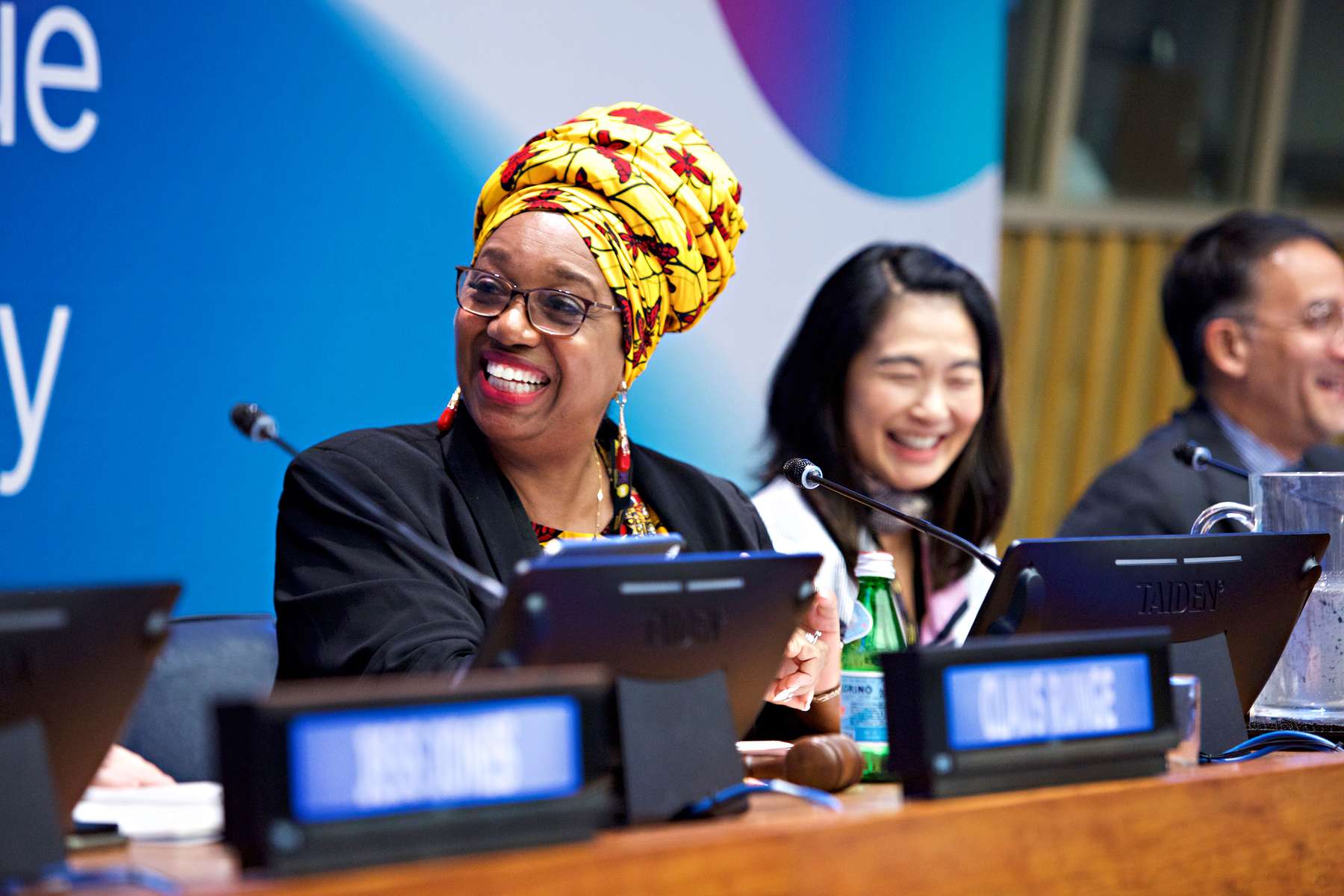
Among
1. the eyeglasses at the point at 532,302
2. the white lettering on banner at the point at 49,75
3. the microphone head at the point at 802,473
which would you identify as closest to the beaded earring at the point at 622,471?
the eyeglasses at the point at 532,302

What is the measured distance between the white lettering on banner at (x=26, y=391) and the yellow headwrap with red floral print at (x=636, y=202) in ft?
2.46

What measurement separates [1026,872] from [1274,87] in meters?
4.79

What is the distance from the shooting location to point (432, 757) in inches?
37.4

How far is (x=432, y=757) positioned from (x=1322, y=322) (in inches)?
102

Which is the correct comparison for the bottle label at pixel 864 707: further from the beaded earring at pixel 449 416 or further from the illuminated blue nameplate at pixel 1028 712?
the beaded earring at pixel 449 416

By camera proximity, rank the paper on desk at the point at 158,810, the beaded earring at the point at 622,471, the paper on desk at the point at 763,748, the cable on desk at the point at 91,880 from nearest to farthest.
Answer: the cable on desk at the point at 91,880 → the paper on desk at the point at 158,810 → the paper on desk at the point at 763,748 → the beaded earring at the point at 622,471

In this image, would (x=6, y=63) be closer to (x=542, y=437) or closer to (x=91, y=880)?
(x=542, y=437)

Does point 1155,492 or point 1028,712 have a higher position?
point 1155,492

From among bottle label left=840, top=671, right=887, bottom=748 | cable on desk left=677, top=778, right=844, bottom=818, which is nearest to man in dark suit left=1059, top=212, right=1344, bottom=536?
bottle label left=840, top=671, right=887, bottom=748

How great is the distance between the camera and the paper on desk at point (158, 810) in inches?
43.6

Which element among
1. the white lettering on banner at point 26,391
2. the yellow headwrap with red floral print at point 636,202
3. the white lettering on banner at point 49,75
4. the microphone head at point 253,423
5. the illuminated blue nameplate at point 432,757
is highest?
the white lettering on banner at point 49,75

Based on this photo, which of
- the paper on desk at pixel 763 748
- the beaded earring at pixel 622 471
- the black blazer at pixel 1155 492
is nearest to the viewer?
the paper on desk at pixel 763 748

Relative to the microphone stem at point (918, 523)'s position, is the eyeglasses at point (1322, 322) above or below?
above

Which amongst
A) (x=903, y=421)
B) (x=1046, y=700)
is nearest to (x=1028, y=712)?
(x=1046, y=700)
